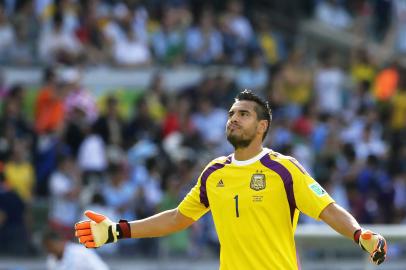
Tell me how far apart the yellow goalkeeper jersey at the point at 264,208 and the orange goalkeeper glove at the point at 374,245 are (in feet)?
1.44

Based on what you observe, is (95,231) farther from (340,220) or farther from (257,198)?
(340,220)

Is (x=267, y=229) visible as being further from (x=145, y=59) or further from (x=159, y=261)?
(x=145, y=59)

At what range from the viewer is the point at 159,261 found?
14008mm

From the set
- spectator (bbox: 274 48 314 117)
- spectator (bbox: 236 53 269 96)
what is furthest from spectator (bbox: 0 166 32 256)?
spectator (bbox: 236 53 269 96)

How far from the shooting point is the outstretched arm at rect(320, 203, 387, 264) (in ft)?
25.5

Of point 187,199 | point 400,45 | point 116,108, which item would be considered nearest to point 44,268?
point 116,108

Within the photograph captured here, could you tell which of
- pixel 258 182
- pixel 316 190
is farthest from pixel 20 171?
pixel 316 190

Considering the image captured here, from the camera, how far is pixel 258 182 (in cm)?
836

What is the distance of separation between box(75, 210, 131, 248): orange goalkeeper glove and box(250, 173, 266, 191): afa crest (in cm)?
102

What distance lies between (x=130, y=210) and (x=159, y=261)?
1.16 m

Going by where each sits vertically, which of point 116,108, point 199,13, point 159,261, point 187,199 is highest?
point 199,13

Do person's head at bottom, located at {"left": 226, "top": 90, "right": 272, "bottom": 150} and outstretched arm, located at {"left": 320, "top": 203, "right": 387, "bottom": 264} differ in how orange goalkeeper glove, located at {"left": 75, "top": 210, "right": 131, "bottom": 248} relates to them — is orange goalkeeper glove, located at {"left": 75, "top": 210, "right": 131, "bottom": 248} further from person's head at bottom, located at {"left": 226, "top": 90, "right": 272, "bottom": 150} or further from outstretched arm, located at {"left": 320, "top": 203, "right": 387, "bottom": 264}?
outstretched arm, located at {"left": 320, "top": 203, "right": 387, "bottom": 264}

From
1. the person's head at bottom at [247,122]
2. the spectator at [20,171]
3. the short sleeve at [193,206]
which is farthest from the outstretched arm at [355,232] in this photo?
the spectator at [20,171]

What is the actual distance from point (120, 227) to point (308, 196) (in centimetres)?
143
